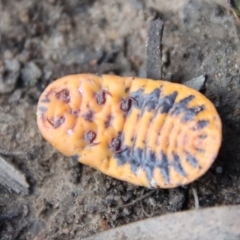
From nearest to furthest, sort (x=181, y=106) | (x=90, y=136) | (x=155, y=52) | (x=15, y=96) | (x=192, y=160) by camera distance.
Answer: (x=192, y=160), (x=181, y=106), (x=90, y=136), (x=155, y=52), (x=15, y=96)

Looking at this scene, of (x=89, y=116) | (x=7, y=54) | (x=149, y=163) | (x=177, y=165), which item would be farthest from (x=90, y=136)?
(x=7, y=54)

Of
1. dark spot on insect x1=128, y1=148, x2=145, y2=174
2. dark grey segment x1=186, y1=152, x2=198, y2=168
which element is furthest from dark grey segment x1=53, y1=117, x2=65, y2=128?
dark grey segment x1=186, y1=152, x2=198, y2=168

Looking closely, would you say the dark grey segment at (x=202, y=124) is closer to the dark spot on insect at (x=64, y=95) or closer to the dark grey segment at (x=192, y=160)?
the dark grey segment at (x=192, y=160)

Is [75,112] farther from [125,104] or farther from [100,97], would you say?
[125,104]

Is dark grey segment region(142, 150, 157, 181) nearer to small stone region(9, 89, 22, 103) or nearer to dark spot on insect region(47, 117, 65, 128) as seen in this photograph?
dark spot on insect region(47, 117, 65, 128)

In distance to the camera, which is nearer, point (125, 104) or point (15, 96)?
Answer: point (125, 104)

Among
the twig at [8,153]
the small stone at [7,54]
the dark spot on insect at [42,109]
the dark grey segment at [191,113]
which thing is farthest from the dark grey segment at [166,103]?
the small stone at [7,54]

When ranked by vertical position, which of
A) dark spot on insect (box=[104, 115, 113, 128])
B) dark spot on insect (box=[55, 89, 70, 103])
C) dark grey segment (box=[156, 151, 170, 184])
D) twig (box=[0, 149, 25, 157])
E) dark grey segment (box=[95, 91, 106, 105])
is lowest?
twig (box=[0, 149, 25, 157])
